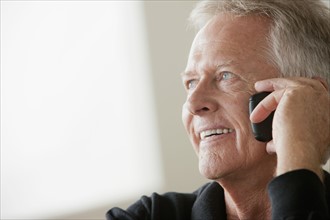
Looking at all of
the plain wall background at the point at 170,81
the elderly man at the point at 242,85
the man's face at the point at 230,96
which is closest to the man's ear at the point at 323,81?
the elderly man at the point at 242,85

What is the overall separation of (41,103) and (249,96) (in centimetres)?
89

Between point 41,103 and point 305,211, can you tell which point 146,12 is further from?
point 305,211

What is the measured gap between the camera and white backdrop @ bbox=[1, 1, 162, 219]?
2080 millimetres

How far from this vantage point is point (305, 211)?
3.82 feet

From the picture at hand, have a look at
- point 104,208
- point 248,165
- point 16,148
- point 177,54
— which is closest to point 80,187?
point 104,208

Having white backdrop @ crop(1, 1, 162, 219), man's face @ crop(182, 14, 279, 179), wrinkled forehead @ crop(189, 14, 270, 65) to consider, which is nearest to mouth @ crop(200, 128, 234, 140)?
man's face @ crop(182, 14, 279, 179)

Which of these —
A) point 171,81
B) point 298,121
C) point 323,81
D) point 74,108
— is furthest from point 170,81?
point 298,121

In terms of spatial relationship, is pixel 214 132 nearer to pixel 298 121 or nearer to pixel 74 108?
pixel 298 121

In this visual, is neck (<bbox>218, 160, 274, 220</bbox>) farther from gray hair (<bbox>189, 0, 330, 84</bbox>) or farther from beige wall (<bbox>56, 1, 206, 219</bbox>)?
beige wall (<bbox>56, 1, 206, 219</bbox>)

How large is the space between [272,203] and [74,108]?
118cm

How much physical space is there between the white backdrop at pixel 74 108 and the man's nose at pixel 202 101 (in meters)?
0.74

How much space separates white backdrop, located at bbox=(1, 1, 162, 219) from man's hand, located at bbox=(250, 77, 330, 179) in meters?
0.94

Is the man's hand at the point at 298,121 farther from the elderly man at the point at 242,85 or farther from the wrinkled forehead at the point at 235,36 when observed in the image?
the wrinkled forehead at the point at 235,36

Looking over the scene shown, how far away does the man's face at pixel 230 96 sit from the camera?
1568mm
